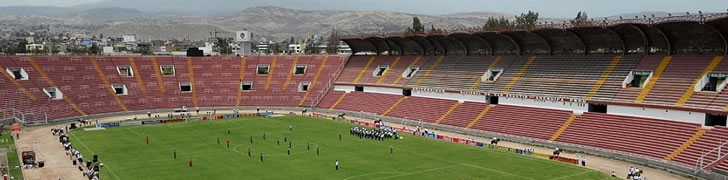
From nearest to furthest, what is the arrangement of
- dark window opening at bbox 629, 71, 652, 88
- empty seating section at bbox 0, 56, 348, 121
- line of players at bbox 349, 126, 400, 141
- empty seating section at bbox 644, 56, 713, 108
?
empty seating section at bbox 644, 56, 713, 108, dark window opening at bbox 629, 71, 652, 88, line of players at bbox 349, 126, 400, 141, empty seating section at bbox 0, 56, 348, 121

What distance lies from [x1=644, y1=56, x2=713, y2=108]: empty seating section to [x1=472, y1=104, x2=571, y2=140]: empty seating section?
7980mm

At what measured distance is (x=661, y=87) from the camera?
47.9m

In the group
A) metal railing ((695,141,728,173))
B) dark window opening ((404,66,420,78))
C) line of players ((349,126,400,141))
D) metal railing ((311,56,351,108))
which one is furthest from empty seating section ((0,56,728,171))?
line of players ((349,126,400,141))

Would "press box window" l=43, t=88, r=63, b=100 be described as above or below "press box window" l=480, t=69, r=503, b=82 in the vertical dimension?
below

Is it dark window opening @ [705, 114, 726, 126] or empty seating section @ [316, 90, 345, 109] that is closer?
dark window opening @ [705, 114, 726, 126]

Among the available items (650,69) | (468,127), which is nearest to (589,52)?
(650,69)

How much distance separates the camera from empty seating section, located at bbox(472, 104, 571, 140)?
51781 mm

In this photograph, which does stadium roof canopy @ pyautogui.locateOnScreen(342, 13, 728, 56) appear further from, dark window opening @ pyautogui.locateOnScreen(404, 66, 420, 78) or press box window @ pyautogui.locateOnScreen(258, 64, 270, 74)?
→ press box window @ pyautogui.locateOnScreen(258, 64, 270, 74)

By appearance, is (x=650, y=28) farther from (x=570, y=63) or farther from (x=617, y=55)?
(x=570, y=63)

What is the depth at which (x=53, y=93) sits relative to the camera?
7075 centimetres

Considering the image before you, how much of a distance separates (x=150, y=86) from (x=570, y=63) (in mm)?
57733

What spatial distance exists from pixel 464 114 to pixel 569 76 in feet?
38.2

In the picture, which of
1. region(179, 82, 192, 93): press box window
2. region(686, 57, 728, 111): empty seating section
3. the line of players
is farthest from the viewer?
region(179, 82, 192, 93): press box window

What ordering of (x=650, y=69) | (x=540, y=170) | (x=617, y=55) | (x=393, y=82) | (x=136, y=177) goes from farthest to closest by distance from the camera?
(x=393, y=82)
(x=617, y=55)
(x=650, y=69)
(x=540, y=170)
(x=136, y=177)
